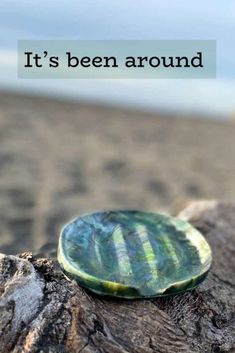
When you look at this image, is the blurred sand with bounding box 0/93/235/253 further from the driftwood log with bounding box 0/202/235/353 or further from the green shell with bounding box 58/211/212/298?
the driftwood log with bounding box 0/202/235/353

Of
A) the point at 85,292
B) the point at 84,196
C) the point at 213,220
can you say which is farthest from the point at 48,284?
the point at 84,196

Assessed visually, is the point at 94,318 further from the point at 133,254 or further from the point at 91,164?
the point at 91,164

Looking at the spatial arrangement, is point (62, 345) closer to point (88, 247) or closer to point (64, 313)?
point (64, 313)

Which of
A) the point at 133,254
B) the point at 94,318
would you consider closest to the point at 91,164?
the point at 133,254

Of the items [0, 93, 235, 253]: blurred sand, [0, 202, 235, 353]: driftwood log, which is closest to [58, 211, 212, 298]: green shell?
[0, 202, 235, 353]: driftwood log

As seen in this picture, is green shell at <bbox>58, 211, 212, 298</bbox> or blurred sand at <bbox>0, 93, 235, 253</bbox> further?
blurred sand at <bbox>0, 93, 235, 253</bbox>

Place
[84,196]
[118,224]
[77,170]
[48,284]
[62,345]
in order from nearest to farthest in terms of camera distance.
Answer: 1. [62,345]
2. [48,284]
3. [118,224]
4. [84,196]
5. [77,170]

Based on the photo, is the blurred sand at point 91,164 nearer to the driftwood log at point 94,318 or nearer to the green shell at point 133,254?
the green shell at point 133,254
